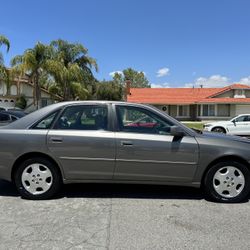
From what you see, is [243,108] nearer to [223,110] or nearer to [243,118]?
[223,110]

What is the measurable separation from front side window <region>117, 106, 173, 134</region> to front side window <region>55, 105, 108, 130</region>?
0.27 meters

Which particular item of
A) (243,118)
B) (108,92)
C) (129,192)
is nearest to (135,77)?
(108,92)

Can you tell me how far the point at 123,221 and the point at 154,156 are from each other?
3.90 feet

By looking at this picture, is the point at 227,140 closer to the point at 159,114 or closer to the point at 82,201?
the point at 159,114

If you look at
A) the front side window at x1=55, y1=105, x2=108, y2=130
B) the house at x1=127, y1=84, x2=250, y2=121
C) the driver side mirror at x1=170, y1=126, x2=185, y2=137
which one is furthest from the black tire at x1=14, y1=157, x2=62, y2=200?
the house at x1=127, y1=84, x2=250, y2=121

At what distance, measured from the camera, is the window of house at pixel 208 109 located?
133 feet

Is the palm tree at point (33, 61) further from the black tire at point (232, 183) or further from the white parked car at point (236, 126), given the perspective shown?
the black tire at point (232, 183)

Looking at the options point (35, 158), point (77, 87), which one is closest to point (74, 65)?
point (77, 87)

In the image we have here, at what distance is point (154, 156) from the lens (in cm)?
512

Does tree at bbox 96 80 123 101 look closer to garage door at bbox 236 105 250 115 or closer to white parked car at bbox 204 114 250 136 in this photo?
garage door at bbox 236 105 250 115

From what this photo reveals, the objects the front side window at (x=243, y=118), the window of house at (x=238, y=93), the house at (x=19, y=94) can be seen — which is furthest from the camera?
the house at (x=19, y=94)

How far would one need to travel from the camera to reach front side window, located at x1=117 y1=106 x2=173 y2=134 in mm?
5254

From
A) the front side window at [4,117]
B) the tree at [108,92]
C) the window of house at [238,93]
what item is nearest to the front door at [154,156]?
the front side window at [4,117]

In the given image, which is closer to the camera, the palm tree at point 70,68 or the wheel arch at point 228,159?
the wheel arch at point 228,159
